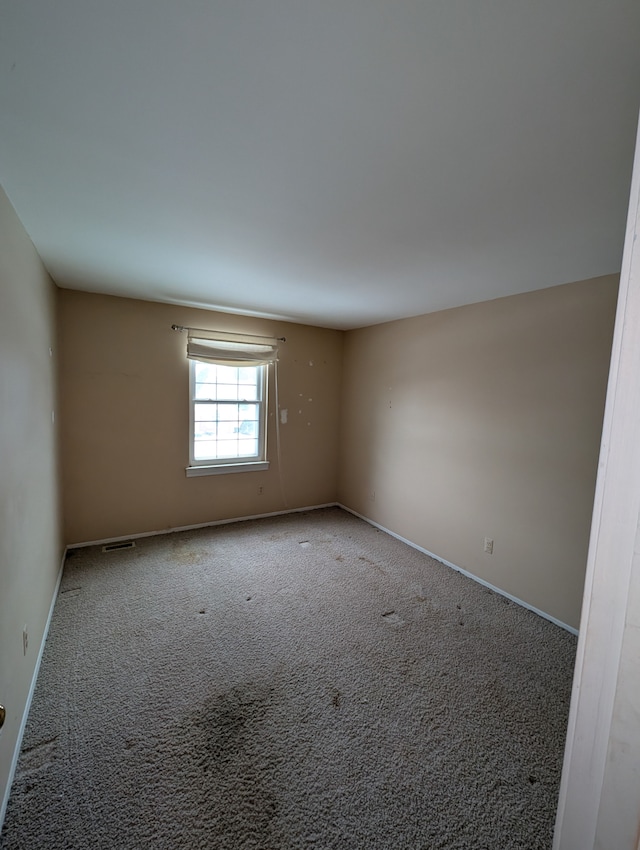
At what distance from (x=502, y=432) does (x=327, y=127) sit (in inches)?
96.0

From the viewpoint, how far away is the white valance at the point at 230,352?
12.2ft

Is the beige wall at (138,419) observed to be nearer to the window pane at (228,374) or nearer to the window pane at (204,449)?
the window pane at (204,449)

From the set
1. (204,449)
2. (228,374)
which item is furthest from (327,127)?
(204,449)

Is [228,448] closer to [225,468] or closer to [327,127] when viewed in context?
[225,468]

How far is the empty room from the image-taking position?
32.9 inches

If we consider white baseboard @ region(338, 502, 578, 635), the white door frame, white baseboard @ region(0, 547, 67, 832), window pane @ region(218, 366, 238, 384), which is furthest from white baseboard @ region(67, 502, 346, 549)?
the white door frame

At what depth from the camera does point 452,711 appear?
182 centimetres

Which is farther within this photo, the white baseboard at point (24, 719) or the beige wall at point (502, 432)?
the beige wall at point (502, 432)

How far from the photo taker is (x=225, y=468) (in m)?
4.03

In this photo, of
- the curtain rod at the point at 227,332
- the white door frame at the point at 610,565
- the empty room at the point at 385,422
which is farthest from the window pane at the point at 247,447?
the white door frame at the point at 610,565

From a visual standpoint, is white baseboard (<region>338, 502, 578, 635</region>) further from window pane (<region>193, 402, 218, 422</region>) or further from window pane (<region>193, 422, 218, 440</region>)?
window pane (<region>193, 402, 218, 422</region>)

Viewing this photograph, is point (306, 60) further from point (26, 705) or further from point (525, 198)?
point (26, 705)

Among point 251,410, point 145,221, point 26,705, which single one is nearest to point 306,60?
point 145,221

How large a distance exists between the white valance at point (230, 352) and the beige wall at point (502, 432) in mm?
1252
